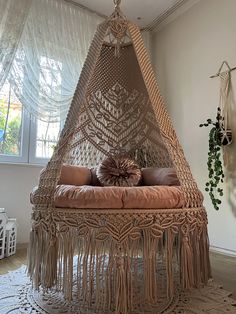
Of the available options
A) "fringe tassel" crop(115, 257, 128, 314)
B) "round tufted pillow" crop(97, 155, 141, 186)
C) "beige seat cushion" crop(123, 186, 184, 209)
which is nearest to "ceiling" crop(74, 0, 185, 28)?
"round tufted pillow" crop(97, 155, 141, 186)

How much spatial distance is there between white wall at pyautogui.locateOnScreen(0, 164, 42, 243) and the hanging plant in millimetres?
1731

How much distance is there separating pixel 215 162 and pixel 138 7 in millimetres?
2072

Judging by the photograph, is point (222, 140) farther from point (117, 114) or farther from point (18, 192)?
point (18, 192)

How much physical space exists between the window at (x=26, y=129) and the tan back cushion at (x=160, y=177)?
121cm

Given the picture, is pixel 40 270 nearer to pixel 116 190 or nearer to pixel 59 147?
pixel 116 190

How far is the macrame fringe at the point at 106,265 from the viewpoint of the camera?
1.24 m

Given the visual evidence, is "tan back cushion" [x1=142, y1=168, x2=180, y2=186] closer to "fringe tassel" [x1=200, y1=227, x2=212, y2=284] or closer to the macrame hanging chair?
the macrame hanging chair

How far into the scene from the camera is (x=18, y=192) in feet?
8.72

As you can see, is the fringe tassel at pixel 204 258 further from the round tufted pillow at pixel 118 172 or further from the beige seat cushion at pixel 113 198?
the round tufted pillow at pixel 118 172

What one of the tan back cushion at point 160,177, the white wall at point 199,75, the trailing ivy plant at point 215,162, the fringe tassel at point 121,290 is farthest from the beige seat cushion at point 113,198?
the white wall at point 199,75

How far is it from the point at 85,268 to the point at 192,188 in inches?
27.7

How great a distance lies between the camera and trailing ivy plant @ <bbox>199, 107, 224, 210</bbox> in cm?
248

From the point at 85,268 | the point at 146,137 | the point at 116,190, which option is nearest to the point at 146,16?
the point at 146,137

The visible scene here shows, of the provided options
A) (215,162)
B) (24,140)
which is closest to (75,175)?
(24,140)
